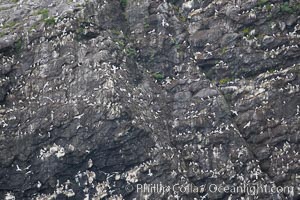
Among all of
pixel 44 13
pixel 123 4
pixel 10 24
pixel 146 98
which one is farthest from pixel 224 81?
pixel 10 24

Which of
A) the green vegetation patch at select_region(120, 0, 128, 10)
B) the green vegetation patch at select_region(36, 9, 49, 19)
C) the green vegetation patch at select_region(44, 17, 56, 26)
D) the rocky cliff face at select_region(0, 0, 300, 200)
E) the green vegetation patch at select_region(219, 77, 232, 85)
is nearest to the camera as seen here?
the rocky cliff face at select_region(0, 0, 300, 200)

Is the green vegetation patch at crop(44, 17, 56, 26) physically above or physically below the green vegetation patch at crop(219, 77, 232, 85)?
above

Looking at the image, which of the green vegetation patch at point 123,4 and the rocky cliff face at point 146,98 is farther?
the green vegetation patch at point 123,4

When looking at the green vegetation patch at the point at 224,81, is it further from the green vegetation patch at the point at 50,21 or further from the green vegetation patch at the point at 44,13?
the green vegetation patch at the point at 44,13

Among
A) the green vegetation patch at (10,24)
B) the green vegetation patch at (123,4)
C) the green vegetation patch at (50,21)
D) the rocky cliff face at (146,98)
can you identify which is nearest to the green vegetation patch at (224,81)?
the rocky cliff face at (146,98)

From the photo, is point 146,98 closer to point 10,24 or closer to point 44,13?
point 44,13

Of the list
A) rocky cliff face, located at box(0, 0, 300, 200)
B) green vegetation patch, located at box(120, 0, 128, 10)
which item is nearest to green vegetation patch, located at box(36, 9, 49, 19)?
rocky cliff face, located at box(0, 0, 300, 200)

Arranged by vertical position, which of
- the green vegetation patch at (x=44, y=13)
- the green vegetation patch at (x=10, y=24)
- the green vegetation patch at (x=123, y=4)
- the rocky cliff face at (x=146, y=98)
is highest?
the green vegetation patch at (x=123, y=4)

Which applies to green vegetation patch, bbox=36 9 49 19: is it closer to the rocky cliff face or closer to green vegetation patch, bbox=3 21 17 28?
the rocky cliff face

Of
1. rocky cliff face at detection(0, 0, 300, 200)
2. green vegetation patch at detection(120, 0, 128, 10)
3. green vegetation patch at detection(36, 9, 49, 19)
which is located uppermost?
green vegetation patch at detection(120, 0, 128, 10)
